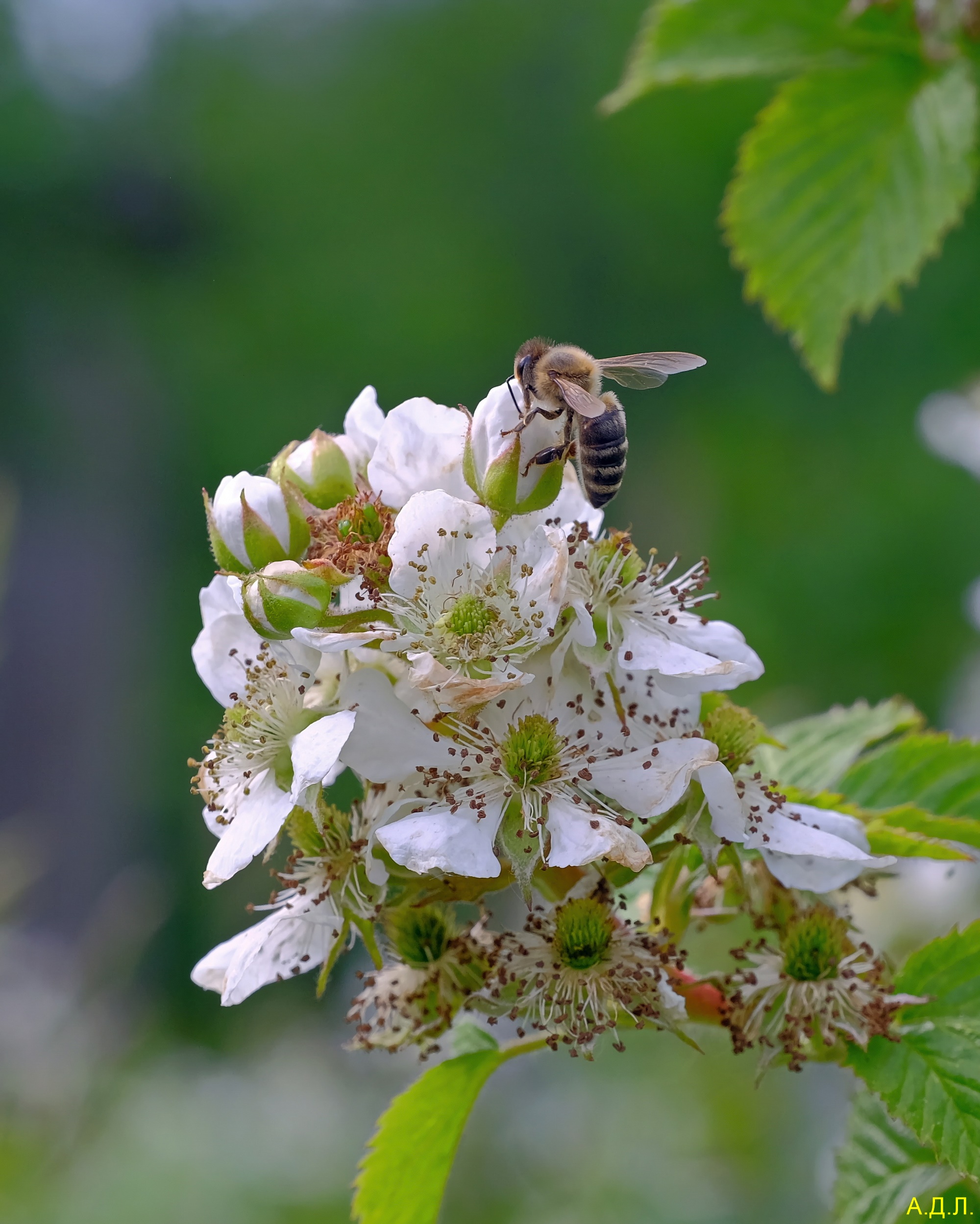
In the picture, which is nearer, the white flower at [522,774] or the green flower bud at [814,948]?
the white flower at [522,774]

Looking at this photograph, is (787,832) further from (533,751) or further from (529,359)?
(529,359)

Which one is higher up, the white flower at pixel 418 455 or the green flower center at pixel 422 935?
the white flower at pixel 418 455

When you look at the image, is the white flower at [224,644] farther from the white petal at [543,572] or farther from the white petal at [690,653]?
the white petal at [690,653]

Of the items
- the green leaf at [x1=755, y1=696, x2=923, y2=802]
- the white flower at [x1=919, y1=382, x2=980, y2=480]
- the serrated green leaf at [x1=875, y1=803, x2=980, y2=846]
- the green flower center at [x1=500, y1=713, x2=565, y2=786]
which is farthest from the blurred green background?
the green flower center at [x1=500, y1=713, x2=565, y2=786]

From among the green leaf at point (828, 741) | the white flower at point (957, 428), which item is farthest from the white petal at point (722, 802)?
the white flower at point (957, 428)

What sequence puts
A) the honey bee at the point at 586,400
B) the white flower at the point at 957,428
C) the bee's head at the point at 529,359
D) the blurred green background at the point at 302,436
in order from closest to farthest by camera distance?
the honey bee at the point at 586,400 < the bee's head at the point at 529,359 < the white flower at the point at 957,428 < the blurred green background at the point at 302,436

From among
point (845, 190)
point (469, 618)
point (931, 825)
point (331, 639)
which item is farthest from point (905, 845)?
point (845, 190)

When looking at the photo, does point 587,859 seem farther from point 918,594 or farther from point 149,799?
point 149,799

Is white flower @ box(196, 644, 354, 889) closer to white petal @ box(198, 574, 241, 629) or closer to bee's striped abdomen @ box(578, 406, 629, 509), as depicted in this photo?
white petal @ box(198, 574, 241, 629)
